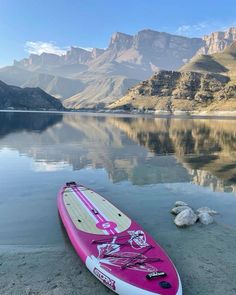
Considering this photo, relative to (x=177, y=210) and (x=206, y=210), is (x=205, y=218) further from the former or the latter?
(x=177, y=210)

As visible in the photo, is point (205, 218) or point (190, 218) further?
point (205, 218)

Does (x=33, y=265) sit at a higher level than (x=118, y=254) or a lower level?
lower

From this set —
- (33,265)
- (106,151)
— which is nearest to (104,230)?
(33,265)

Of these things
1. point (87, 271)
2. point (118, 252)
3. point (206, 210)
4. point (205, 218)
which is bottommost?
point (87, 271)

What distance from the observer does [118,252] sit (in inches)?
656

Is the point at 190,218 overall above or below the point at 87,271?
above

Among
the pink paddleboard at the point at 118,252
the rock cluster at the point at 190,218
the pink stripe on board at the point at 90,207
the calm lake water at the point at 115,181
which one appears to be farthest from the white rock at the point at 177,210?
the pink stripe on board at the point at 90,207

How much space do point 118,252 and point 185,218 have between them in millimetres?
8091

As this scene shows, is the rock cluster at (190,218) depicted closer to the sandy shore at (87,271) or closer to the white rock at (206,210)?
the white rock at (206,210)

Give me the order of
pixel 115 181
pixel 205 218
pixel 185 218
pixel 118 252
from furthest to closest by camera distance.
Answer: pixel 115 181, pixel 205 218, pixel 185 218, pixel 118 252

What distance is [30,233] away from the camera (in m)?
22.1

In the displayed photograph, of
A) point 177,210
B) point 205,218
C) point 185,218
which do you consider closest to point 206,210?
point 177,210

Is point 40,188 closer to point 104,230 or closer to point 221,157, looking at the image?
point 104,230

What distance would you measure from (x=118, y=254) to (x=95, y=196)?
32.1ft
